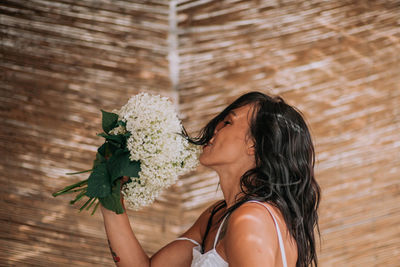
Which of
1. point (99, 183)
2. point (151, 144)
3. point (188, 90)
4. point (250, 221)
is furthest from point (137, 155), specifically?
point (188, 90)

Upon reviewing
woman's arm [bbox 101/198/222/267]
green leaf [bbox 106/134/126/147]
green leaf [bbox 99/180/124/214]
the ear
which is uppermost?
green leaf [bbox 106/134/126/147]

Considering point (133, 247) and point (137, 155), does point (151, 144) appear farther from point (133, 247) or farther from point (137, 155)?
point (133, 247)

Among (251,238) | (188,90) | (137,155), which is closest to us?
(251,238)

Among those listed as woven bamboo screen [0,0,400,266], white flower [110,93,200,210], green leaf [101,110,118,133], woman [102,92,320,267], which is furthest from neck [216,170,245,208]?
woven bamboo screen [0,0,400,266]

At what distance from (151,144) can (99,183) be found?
0.21 meters

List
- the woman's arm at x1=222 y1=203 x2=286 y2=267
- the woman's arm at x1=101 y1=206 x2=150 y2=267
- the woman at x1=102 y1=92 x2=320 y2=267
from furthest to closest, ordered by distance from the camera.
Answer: the woman's arm at x1=101 y1=206 x2=150 y2=267, the woman at x1=102 y1=92 x2=320 y2=267, the woman's arm at x1=222 y1=203 x2=286 y2=267

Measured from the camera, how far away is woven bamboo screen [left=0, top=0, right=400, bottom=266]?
2676 mm

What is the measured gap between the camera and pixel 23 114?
267 centimetres

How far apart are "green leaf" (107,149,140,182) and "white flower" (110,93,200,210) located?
19 mm

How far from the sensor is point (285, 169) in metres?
1.37

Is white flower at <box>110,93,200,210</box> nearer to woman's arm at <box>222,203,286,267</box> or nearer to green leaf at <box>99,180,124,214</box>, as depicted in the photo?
green leaf at <box>99,180,124,214</box>

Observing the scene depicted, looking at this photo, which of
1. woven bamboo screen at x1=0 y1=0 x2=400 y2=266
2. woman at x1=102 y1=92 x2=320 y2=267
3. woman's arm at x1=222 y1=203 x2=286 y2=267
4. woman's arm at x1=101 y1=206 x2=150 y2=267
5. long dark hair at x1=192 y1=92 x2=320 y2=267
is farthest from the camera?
woven bamboo screen at x1=0 y1=0 x2=400 y2=266

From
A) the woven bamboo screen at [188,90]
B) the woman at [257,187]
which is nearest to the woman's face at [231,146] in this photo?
the woman at [257,187]

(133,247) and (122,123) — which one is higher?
(122,123)
